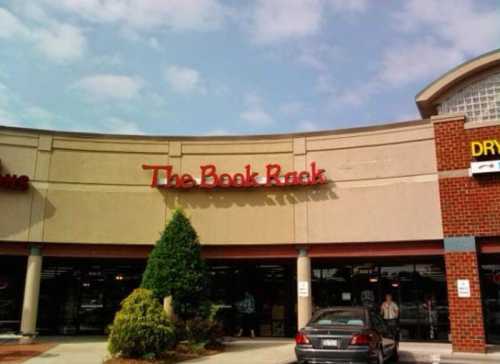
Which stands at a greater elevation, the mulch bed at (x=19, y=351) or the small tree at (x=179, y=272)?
the small tree at (x=179, y=272)

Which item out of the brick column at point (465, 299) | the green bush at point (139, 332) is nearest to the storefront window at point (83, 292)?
the green bush at point (139, 332)

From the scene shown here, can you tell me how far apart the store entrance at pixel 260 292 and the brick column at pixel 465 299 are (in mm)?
6592

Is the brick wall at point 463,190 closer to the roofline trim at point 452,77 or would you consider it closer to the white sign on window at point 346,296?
the roofline trim at point 452,77

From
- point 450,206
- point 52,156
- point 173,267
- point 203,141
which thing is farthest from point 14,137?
point 450,206

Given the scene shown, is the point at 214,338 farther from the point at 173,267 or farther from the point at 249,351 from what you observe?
the point at 173,267

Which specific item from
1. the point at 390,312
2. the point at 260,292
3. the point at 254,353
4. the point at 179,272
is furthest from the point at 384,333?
the point at 260,292

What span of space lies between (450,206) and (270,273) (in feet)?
26.3

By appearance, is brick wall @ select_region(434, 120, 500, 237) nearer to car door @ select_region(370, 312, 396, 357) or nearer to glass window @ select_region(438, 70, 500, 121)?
glass window @ select_region(438, 70, 500, 121)

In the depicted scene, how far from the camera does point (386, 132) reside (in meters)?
19.1

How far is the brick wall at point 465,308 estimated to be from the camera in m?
16.8

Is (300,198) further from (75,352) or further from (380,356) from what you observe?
(75,352)

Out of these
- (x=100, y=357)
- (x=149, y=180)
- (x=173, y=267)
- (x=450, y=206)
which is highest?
(x=149, y=180)

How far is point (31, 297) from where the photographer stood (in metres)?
18.8

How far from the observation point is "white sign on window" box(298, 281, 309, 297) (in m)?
19.0
